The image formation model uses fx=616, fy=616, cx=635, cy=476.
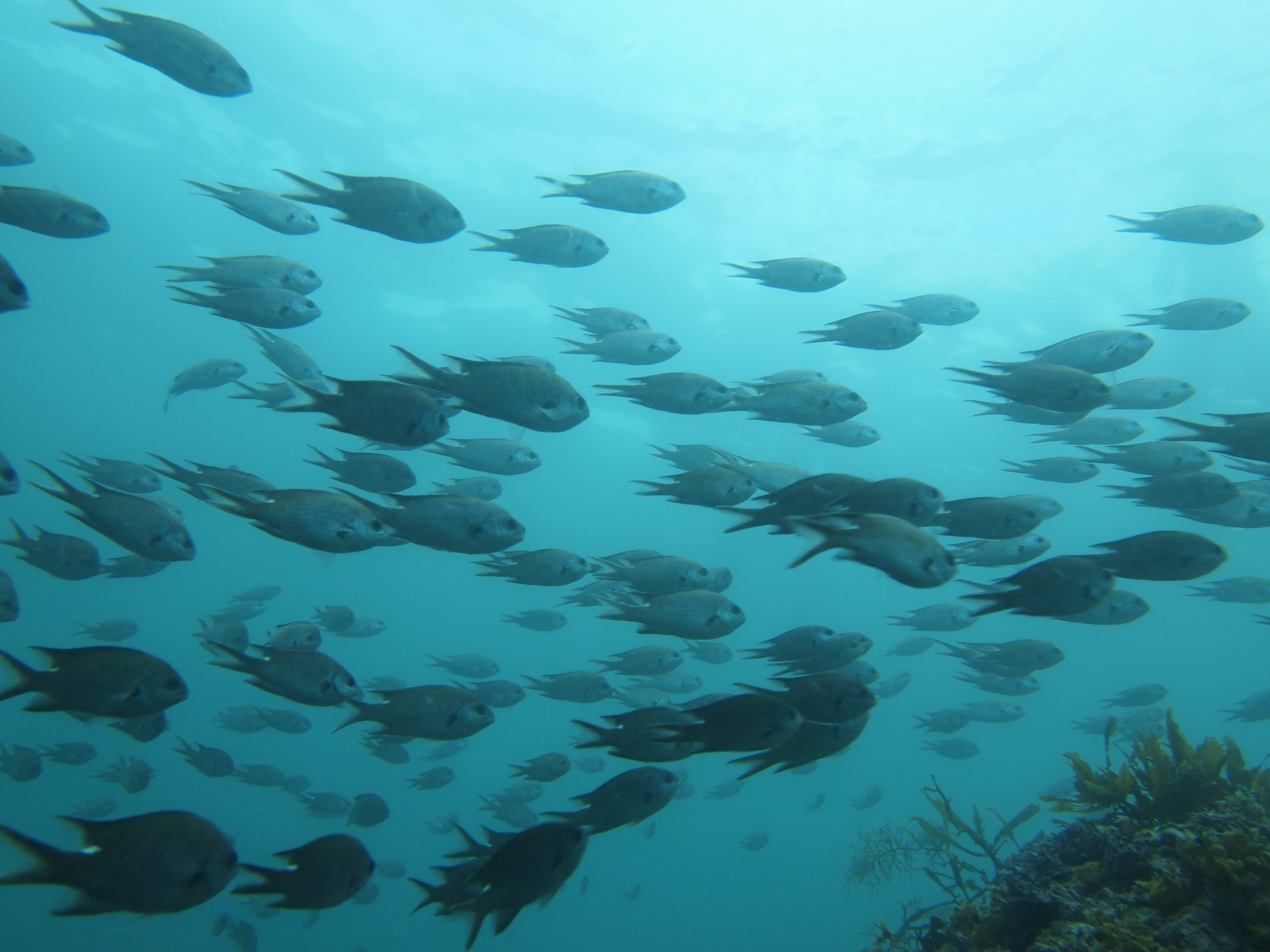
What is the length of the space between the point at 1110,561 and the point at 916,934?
5473 millimetres

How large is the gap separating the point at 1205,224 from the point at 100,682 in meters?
10.9

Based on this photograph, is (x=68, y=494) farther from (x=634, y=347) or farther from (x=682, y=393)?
(x=634, y=347)

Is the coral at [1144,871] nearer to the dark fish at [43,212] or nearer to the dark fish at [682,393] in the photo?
the dark fish at [682,393]

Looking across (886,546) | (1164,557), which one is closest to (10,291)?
(886,546)

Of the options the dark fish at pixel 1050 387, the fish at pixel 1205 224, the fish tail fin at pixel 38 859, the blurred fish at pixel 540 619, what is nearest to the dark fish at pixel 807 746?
the dark fish at pixel 1050 387

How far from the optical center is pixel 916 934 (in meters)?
6.80

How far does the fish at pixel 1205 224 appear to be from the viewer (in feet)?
22.6

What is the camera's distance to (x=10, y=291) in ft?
12.2

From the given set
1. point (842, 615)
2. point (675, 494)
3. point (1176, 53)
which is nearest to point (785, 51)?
point (1176, 53)

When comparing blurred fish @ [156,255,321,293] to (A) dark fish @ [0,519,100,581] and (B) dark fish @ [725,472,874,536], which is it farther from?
(B) dark fish @ [725,472,874,536]

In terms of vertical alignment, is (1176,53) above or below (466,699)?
above

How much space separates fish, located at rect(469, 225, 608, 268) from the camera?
6422 mm

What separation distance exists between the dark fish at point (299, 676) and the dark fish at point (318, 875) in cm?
85

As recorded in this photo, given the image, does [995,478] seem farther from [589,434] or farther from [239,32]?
[239,32]
